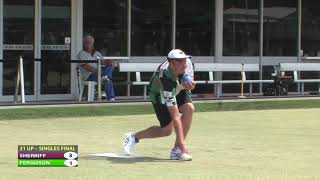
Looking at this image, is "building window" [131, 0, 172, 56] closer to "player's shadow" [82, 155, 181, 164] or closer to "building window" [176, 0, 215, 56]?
"building window" [176, 0, 215, 56]

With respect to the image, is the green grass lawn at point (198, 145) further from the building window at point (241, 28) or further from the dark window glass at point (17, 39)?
the building window at point (241, 28)

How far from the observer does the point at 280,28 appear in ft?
71.0

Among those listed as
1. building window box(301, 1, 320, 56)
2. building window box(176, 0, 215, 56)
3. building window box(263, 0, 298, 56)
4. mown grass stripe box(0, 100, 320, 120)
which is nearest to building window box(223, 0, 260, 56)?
building window box(263, 0, 298, 56)

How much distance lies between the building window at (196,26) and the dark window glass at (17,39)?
4408mm

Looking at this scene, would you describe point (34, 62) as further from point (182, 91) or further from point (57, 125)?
point (182, 91)

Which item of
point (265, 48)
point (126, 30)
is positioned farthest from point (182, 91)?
point (265, 48)

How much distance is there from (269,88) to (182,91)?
10795 mm

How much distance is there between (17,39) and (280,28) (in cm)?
832

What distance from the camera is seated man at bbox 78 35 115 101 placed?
16844 mm

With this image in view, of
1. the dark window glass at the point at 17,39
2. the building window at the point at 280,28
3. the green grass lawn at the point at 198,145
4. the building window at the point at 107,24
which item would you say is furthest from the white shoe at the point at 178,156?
the building window at the point at 280,28

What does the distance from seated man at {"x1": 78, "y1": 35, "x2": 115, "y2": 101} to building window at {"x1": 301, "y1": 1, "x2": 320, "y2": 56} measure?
7.61 meters

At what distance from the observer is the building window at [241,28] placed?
20812 millimetres

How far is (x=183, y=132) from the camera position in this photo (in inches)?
380
